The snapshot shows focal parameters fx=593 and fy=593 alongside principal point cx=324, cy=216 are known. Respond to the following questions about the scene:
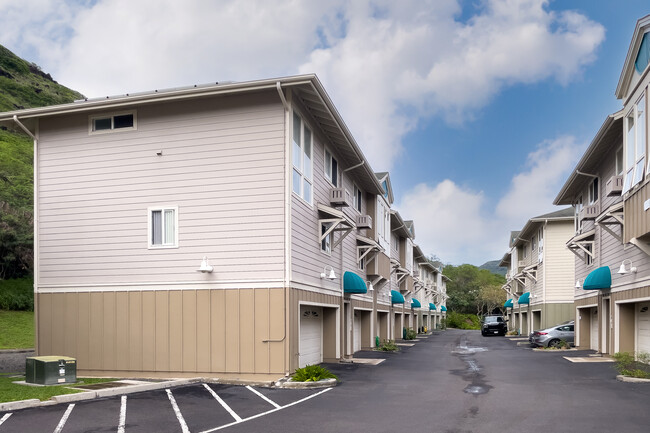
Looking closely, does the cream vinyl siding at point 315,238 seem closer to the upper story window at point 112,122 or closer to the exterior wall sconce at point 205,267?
the exterior wall sconce at point 205,267

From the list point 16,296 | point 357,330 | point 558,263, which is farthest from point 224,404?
point 16,296

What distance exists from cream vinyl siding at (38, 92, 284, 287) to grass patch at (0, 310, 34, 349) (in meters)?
14.1

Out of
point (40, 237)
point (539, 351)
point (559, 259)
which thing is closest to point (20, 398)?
point (40, 237)

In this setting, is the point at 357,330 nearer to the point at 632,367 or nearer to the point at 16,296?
the point at 632,367

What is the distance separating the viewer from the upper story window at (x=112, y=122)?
17500 millimetres

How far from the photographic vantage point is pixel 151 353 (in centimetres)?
1655

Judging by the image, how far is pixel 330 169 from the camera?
20969 millimetres

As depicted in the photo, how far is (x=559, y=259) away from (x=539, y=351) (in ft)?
33.7

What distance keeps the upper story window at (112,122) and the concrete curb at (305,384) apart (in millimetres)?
8573

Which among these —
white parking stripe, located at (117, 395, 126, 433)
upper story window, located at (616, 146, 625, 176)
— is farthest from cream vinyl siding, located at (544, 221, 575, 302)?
white parking stripe, located at (117, 395, 126, 433)

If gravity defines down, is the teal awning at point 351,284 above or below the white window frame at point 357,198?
below

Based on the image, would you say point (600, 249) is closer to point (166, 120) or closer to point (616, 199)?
point (616, 199)

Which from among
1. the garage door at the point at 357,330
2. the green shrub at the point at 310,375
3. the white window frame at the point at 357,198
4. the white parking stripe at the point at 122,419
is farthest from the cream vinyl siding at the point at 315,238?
the white parking stripe at the point at 122,419

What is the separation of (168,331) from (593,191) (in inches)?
762
